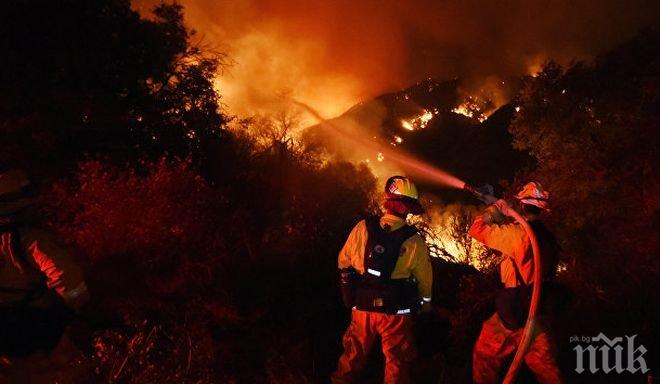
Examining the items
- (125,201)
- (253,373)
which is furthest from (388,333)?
(125,201)

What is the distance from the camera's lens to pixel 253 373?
546cm

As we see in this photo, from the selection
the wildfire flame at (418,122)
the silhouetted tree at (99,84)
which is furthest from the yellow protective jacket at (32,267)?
the wildfire flame at (418,122)

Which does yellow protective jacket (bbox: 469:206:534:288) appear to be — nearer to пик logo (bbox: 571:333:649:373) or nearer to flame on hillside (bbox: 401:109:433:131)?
пик logo (bbox: 571:333:649:373)

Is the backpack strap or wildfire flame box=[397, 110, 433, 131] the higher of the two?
wildfire flame box=[397, 110, 433, 131]

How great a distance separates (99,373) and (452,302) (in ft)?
31.2

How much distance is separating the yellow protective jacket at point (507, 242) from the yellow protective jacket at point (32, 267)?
376cm

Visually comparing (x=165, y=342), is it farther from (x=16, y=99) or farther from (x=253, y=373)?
(x=16, y=99)

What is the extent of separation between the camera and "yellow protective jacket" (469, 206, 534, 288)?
415 cm

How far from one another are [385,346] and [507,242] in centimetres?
160

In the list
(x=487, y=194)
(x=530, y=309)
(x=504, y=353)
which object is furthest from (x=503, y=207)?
(x=504, y=353)

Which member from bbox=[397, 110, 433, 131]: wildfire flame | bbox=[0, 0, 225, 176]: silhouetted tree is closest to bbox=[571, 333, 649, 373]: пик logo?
bbox=[0, 0, 225, 176]: silhouetted tree

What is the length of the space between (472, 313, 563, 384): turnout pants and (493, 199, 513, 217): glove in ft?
3.67

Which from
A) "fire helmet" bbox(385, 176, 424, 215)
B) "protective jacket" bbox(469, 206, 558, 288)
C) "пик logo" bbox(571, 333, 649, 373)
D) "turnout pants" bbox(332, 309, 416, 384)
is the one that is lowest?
"turnout pants" bbox(332, 309, 416, 384)

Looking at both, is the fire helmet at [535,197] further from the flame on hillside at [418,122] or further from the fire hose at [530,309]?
the flame on hillside at [418,122]
